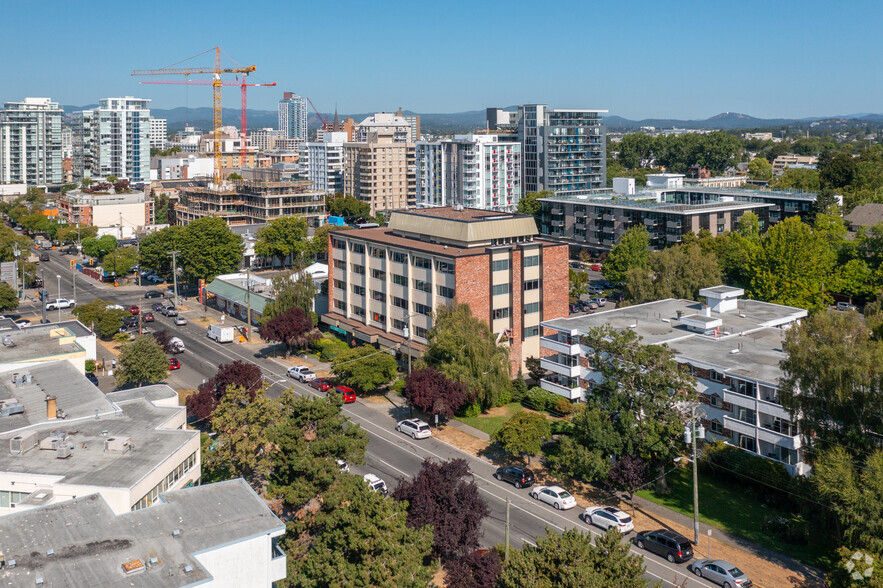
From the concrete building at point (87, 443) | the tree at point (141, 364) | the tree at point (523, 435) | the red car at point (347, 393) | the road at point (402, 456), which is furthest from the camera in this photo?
the red car at point (347, 393)

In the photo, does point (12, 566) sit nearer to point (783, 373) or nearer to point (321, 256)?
point (783, 373)

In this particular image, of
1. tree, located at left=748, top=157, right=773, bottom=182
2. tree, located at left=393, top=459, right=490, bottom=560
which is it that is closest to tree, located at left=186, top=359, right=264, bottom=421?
tree, located at left=393, top=459, right=490, bottom=560

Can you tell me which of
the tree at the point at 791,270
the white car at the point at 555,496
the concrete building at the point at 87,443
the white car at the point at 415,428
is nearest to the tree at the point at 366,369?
the white car at the point at 415,428

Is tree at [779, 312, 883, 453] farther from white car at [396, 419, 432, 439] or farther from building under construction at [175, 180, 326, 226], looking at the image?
building under construction at [175, 180, 326, 226]

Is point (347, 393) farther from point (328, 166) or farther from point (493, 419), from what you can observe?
point (328, 166)

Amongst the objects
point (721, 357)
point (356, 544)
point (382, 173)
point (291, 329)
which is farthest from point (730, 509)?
point (382, 173)

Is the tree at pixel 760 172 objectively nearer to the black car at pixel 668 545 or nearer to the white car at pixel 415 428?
the white car at pixel 415 428
